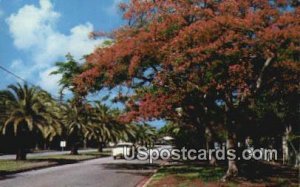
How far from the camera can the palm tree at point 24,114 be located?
39562mm

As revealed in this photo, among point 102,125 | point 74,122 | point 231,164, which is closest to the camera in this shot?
point 231,164

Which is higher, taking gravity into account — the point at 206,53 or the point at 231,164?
the point at 206,53

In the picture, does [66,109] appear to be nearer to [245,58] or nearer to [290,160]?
[290,160]

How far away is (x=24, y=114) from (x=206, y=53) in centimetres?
2336

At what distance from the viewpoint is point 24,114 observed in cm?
3978

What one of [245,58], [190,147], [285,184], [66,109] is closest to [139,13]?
[245,58]

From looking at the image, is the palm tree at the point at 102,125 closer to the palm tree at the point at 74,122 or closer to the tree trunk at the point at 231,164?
the palm tree at the point at 74,122

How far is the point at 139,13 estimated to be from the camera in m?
24.4

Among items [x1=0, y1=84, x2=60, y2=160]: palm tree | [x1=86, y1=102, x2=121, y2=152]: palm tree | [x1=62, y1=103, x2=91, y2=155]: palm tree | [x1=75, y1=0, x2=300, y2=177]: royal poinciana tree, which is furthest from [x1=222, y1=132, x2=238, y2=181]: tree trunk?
[x1=86, y1=102, x2=121, y2=152]: palm tree

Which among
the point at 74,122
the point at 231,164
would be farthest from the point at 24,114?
the point at 231,164

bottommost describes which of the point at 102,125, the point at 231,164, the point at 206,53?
the point at 231,164

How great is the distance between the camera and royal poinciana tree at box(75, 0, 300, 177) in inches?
792

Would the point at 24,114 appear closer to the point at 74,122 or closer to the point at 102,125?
the point at 74,122

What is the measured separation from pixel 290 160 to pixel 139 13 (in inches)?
675
